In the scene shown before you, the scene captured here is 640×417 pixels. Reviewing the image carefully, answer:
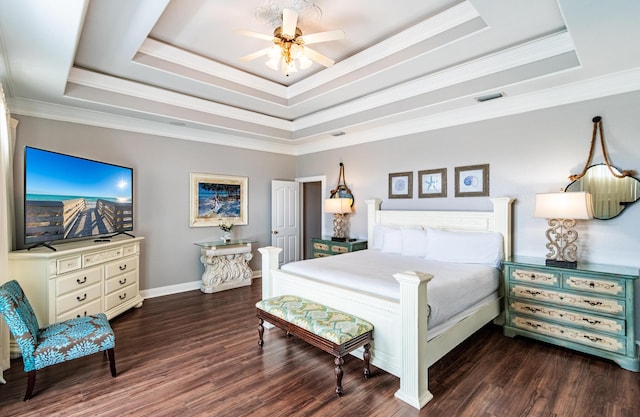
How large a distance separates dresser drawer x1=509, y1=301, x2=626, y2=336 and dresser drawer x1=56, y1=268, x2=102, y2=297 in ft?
15.0

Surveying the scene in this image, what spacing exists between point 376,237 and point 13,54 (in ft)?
14.5

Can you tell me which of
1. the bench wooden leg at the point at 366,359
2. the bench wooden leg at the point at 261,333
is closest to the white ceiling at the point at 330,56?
the bench wooden leg at the point at 366,359

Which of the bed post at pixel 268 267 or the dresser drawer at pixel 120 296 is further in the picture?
the dresser drawer at pixel 120 296

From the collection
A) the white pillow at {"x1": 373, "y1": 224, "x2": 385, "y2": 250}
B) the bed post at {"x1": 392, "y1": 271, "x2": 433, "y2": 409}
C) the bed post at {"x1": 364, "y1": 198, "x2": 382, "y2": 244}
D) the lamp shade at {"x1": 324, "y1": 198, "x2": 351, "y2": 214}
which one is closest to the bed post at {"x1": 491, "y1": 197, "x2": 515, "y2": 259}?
the white pillow at {"x1": 373, "y1": 224, "x2": 385, "y2": 250}

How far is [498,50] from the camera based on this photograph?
302 centimetres

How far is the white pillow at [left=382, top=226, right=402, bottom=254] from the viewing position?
4.29m

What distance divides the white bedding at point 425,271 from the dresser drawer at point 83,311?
2.17 metres

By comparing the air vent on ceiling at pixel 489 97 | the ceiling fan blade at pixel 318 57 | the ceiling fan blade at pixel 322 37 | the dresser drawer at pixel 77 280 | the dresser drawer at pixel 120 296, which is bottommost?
the dresser drawer at pixel 120 296

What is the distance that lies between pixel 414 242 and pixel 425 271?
3.16 feet

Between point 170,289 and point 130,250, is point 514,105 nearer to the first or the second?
point 130,250

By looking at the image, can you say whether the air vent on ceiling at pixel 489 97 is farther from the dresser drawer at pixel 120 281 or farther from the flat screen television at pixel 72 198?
the dresser drawer at pixel 120 281

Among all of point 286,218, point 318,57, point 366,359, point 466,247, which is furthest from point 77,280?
point 466,247

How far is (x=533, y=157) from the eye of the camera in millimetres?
3570

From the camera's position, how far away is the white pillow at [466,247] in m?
3.53
